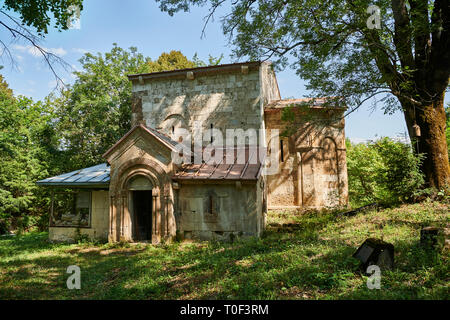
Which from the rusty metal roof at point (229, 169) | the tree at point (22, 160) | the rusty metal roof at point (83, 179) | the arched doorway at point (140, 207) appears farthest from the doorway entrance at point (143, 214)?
the tree at point (22, 160)

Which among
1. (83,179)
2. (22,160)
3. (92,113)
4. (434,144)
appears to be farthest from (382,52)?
(22,160)

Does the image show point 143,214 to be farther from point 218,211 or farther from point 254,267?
point 254,267

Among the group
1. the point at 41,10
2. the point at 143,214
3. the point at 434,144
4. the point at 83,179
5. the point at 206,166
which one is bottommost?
the point at 143,214

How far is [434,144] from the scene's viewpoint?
25.2ft

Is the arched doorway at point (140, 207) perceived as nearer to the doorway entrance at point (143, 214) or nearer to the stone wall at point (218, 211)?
the doorway entrance at point (143, 214)

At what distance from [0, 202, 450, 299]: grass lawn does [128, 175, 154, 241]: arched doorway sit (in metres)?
1.08

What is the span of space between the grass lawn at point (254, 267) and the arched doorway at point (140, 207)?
1.08 meters

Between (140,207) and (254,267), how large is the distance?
6.89m

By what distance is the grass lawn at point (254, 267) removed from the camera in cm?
416

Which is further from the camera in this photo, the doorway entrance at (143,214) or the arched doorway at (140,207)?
the doorway entrance at (143,214)

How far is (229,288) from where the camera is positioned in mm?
4668

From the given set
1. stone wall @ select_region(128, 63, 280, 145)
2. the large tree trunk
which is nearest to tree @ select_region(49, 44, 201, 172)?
stone wall @ select_region(128, 63, 280, 145)
